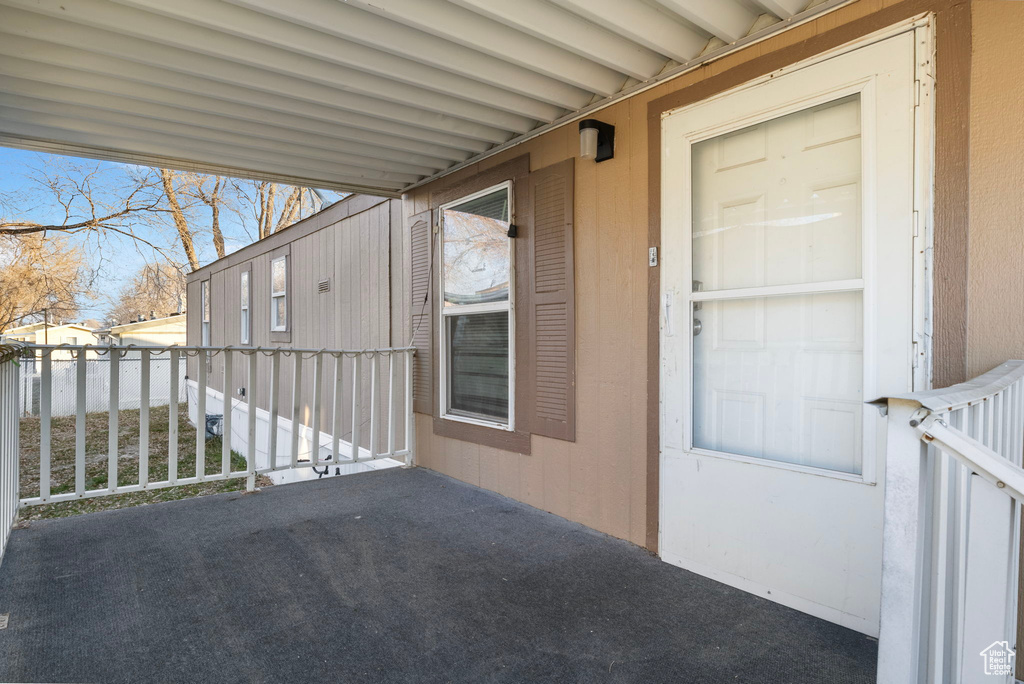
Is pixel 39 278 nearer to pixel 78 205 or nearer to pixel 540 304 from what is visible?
pixel 78 205

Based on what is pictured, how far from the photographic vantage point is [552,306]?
3.25 m

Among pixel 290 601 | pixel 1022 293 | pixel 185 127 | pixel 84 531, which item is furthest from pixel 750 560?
pixel 185 127

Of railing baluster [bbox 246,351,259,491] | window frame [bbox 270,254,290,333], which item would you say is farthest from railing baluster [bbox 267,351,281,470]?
window frame [bbox 270,254,290,333]

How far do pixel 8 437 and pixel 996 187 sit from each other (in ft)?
13.0

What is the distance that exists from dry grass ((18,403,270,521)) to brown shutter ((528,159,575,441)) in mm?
4360

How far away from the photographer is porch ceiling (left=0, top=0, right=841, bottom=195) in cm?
219

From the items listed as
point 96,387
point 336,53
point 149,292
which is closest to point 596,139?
point 336,53

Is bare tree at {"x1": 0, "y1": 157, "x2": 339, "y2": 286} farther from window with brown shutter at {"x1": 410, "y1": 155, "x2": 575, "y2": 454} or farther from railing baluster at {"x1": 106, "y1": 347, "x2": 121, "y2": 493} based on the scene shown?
window with brown shutter at {"x1": 410, "y1": 155, "x2": 575, "y2": 454}

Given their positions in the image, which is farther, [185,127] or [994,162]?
[185,127]

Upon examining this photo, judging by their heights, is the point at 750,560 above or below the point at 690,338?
below

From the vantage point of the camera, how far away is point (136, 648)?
189cm

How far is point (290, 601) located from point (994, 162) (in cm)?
297

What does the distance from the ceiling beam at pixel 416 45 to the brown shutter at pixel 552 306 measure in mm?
442

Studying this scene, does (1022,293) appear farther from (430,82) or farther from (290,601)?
(290,601)
